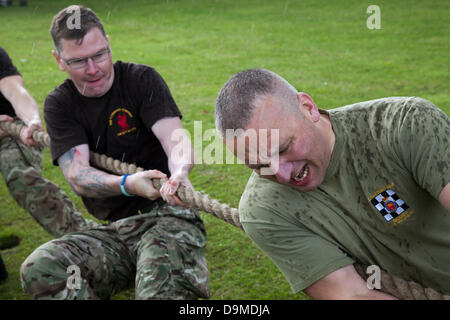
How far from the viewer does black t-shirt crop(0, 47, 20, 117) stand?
13.8 ft

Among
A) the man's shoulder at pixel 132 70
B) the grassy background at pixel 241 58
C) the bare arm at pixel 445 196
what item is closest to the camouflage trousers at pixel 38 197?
the grassy background at pixel 241 58

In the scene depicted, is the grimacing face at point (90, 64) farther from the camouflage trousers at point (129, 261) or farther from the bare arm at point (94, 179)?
the camouflage trousers at point (129, 261)

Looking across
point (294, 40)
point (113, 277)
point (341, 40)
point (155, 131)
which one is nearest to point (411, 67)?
point (341, 40)

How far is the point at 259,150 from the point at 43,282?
1554 millimetres

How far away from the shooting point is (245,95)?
1911 millimetres

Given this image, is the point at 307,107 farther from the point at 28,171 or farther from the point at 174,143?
the point at 28,171

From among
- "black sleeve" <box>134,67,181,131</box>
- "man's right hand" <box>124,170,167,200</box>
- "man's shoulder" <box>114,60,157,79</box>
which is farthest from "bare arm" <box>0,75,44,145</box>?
"man's right hand" <box>124,170,167,200</box>

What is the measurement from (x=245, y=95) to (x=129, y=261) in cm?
156

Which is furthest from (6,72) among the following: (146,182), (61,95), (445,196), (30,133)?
(445,196)

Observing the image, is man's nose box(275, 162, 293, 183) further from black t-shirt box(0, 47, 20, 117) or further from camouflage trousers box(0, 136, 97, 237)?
black t-shirt box(0, 47, 20, 117)

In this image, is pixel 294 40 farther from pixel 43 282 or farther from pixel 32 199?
pixel 43 282

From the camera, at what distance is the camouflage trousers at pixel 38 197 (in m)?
3.75

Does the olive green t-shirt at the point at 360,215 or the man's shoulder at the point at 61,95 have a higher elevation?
the man's shoulder at the point at 61,95

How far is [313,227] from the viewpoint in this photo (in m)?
2.06
